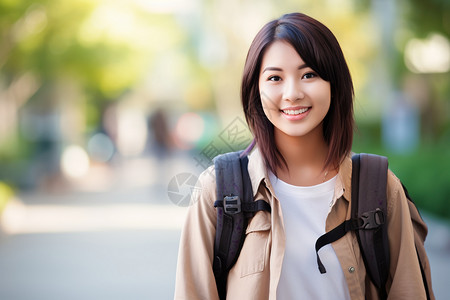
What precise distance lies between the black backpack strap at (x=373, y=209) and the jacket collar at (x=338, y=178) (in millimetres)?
24

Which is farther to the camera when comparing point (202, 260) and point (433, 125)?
point (433, 125)

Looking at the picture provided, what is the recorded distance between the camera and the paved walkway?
6.46 metres

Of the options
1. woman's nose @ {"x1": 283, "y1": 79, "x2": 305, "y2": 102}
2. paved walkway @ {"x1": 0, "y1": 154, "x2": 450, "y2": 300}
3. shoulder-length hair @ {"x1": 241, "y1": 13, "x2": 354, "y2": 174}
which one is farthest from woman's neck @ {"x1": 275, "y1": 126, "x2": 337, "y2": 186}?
paved walkway @ {"x1": 0, "y1": 154, "x2": 450, "y2": 300}

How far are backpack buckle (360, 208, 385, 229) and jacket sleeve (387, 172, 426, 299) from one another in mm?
71

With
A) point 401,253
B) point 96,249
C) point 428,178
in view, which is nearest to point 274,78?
point 401,253

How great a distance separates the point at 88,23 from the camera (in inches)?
585

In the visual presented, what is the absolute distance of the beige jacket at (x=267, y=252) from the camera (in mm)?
2012

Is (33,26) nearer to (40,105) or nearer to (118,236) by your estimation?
(118,236)

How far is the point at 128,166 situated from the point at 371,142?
10204 mm

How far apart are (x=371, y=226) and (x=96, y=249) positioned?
22.6ft

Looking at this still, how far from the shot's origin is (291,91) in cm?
203

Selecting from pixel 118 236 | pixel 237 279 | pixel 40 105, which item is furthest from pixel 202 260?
pixel 40 105

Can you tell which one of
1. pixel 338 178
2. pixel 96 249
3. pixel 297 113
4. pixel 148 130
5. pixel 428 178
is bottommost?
pixel 96 249

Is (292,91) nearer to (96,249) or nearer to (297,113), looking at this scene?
(297,113)
